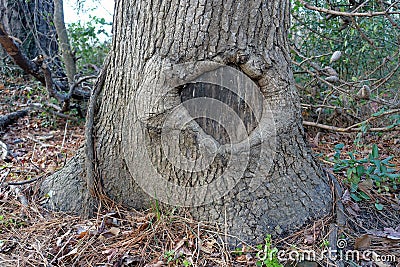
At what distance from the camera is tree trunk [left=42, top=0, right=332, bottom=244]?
190 centimetres

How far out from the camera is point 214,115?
201 cm

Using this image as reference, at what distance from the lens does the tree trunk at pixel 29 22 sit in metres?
5.88

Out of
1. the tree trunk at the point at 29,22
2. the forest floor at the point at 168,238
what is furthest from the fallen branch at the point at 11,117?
the forest floor at the point at 168,238

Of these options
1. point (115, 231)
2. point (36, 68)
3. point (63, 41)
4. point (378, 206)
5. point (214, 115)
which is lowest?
point (115, 231)

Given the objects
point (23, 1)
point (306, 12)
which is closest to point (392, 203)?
point (306, 12)

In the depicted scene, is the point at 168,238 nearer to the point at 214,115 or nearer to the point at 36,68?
the point at 214,115

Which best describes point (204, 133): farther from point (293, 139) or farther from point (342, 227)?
point (342, 227)

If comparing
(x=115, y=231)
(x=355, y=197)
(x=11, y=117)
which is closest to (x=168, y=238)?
(x=115, y=231)

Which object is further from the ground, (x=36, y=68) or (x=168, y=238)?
(x=36, y=68)

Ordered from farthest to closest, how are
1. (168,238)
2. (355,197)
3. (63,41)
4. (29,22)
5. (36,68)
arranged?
(29,22) → (63,41) → (36,68) → (355,197) → (168,238)

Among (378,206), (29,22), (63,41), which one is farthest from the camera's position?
(29,22)

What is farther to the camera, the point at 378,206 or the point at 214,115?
the point at 378,206

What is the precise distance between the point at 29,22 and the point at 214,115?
17.8 ft

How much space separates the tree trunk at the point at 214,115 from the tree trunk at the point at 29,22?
4.48 meters
